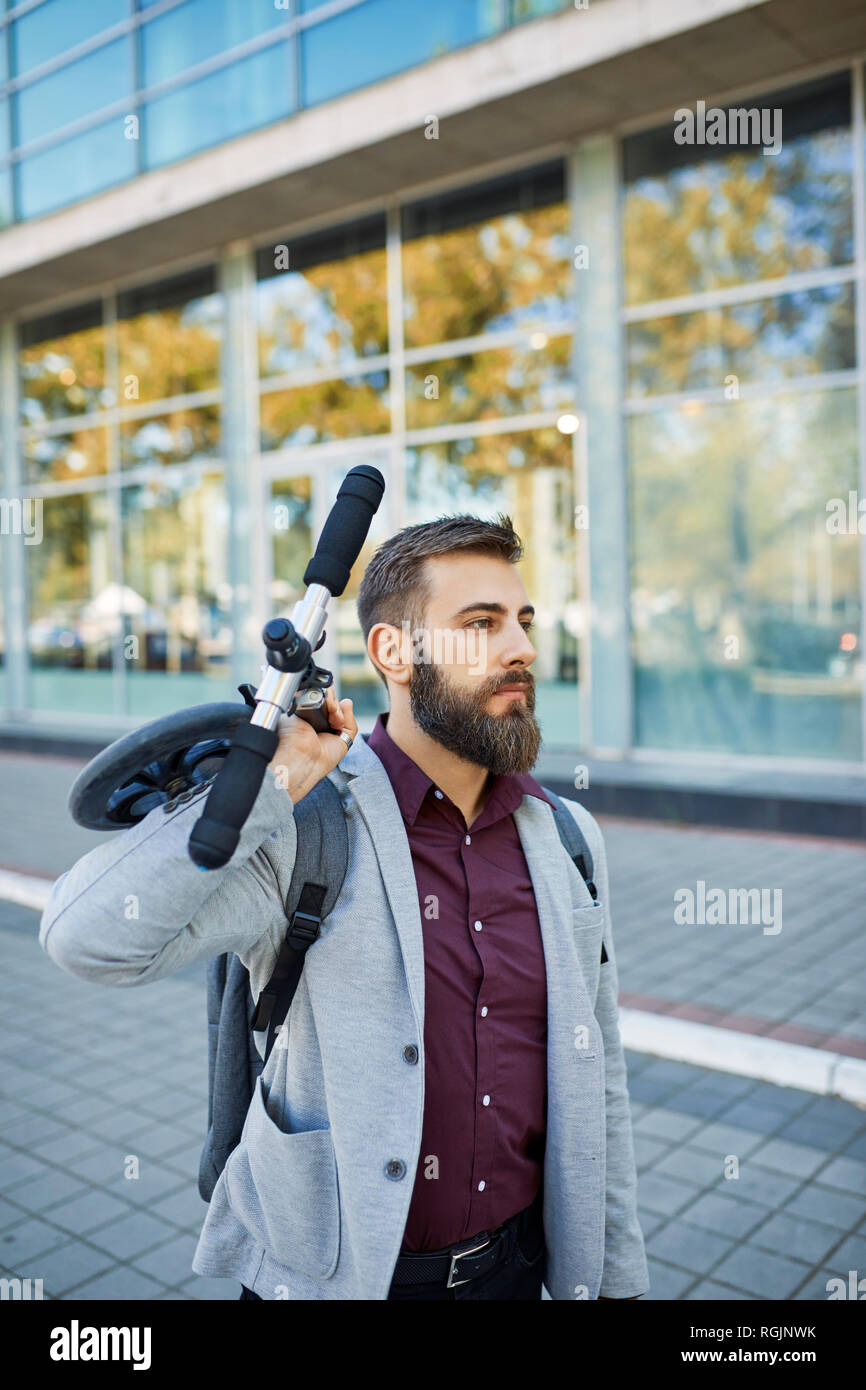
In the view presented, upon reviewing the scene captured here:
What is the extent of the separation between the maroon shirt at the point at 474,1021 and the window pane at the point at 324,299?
481 inches

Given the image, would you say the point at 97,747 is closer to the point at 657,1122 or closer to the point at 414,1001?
the point at 657,1122

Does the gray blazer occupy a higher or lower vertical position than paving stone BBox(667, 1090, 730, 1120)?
higher

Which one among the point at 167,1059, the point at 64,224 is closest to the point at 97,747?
the point at 64,224

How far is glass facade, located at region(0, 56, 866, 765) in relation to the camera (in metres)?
10.3

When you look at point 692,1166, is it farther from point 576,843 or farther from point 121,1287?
point 576,843

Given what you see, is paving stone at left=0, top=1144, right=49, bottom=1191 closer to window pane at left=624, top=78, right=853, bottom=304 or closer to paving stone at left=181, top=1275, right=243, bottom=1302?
paving stone at left=181, top=1275, right=243, bottom=1302

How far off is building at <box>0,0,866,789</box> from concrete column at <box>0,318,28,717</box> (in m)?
1.68

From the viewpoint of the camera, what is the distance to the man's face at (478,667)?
1879mm

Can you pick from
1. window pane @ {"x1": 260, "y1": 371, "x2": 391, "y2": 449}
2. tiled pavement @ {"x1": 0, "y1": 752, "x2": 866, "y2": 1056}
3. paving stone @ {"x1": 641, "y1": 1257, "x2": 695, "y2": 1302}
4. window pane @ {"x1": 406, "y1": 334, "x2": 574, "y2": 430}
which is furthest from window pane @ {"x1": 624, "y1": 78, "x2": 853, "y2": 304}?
paving stone @ {"x1": 641, "y1": 1257, "x2": 695, "y2": 1302}

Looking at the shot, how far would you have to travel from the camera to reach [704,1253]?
3.60 metres

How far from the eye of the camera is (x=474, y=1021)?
185cm

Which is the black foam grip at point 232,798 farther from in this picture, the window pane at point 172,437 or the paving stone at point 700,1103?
the window pane at point 172,437

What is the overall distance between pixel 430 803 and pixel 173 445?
582 inches

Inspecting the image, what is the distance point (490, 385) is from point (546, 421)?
0.86 m
